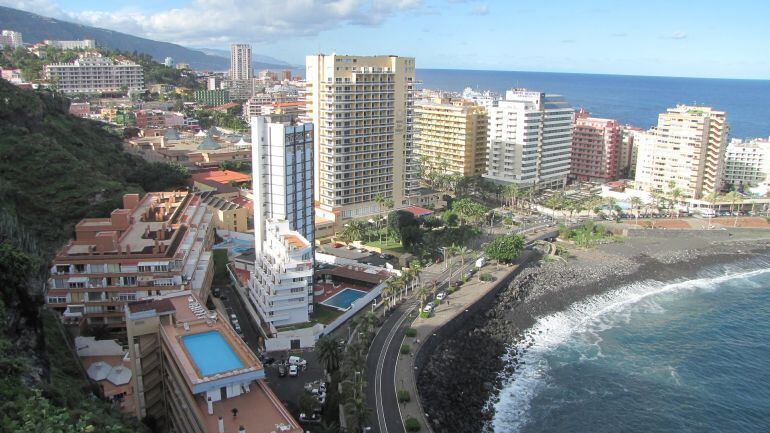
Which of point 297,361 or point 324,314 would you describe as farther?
point 324,314

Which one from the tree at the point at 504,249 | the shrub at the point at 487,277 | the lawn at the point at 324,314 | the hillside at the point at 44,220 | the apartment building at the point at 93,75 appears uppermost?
the apartment building at the point at 93,75

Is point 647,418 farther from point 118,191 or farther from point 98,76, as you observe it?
point 98,76

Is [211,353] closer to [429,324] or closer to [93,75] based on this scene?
[429,324]

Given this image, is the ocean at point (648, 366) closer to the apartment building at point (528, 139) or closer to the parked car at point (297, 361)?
the parked car at point (297, 361)

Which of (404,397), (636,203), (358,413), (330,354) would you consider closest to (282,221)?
(330,354)

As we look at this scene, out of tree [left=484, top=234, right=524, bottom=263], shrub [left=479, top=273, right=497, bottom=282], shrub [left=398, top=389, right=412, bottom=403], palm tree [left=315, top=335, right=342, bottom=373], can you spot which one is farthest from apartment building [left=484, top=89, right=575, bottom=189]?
palm tree [left=315, top=335, right=342, bottom=373]

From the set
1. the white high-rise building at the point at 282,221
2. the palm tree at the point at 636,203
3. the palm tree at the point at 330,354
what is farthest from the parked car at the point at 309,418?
the palm tree at the point at 636,203
